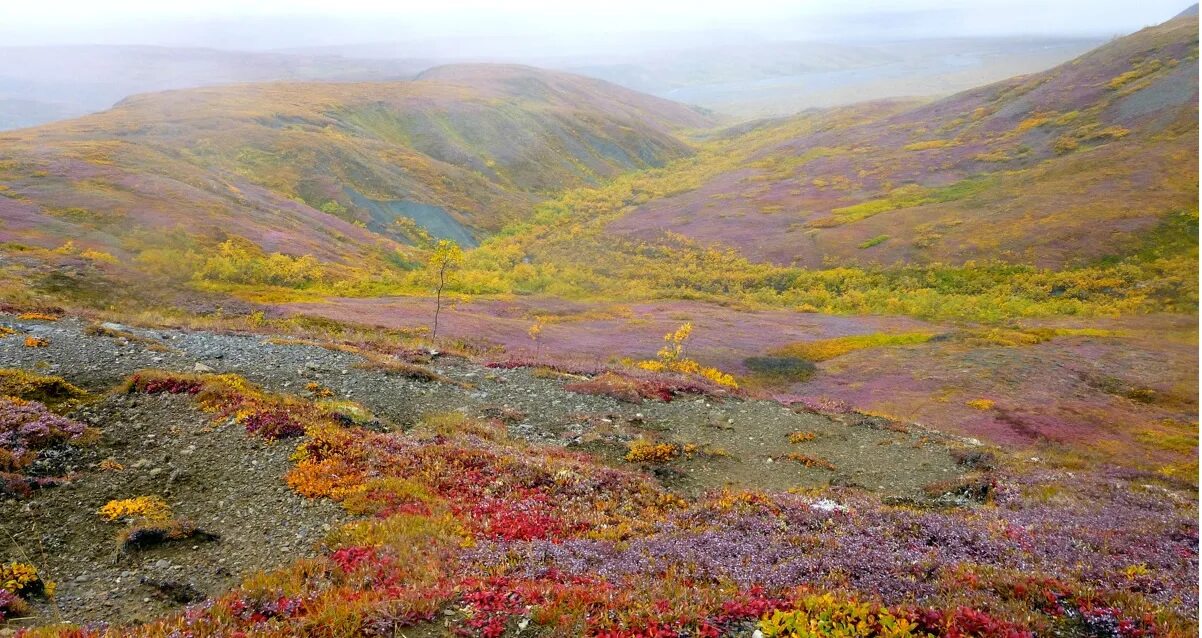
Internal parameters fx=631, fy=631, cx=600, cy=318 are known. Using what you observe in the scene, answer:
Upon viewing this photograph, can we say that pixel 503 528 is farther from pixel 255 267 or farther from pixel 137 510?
pixel 255 267

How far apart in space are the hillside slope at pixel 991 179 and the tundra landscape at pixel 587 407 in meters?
0.96

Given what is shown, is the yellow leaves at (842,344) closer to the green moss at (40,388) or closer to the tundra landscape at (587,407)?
the tundra landscape at (587,407)

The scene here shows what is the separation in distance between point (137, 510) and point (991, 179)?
4395 inches

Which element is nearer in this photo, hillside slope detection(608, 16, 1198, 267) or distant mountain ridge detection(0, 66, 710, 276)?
distant mountain ridge detection(0, 66, 710, 276)

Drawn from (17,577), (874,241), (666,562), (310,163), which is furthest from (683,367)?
(310,163)

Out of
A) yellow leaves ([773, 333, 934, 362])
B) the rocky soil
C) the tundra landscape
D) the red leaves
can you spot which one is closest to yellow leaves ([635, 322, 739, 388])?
the tundra landscape

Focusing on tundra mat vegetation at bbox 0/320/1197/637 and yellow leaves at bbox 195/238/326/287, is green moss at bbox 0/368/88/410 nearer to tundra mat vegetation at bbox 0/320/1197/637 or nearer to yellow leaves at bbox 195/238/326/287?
tundra mat vegetation at bbox 0/320/1197/637

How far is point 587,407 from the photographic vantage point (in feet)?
84.9

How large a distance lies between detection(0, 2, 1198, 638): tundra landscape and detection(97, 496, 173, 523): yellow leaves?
0.07 m

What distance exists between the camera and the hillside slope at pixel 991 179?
7275 cm

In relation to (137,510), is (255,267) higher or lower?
lower

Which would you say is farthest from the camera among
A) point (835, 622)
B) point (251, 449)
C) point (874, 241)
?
point (874, 241)

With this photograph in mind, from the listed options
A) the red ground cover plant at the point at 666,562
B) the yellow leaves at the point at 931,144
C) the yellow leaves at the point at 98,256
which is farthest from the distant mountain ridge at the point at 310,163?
the yellow leaves at the point at 931,144

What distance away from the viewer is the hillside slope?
72750 millimetres
